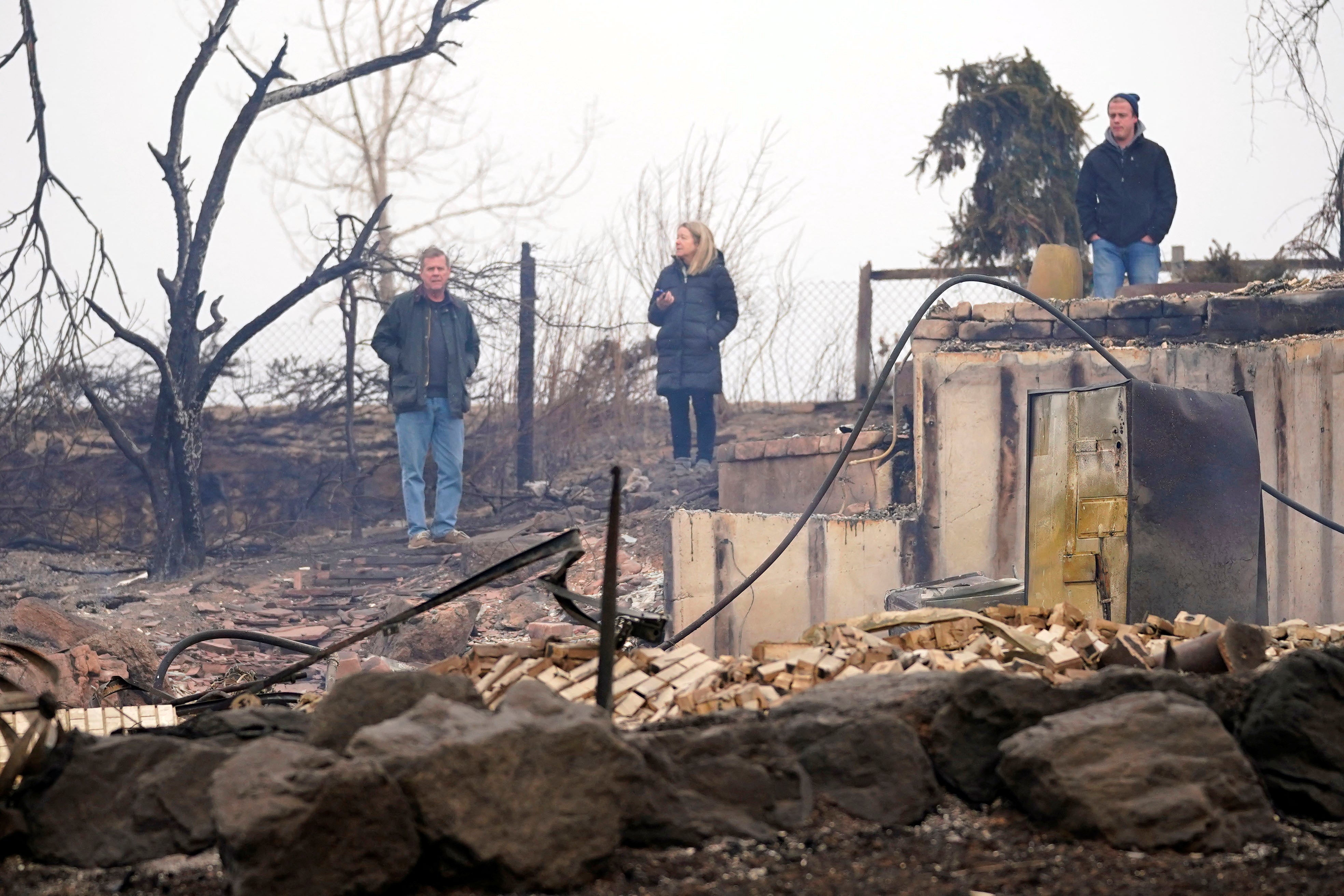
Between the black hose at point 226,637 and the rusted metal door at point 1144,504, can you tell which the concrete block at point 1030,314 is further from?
the black hose at point 226,637

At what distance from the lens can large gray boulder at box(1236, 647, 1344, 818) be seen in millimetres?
2555

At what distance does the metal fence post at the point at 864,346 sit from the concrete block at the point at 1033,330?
353 cm

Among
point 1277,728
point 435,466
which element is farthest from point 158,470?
point 1277,728

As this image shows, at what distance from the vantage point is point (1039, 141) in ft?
38.7

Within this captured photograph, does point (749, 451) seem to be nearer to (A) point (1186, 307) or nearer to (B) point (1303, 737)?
(A) point (1186, 307)

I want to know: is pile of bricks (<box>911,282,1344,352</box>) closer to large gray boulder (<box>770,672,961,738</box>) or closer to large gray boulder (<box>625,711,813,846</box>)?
large gray boulder (<box>770,672,961,738</box>)

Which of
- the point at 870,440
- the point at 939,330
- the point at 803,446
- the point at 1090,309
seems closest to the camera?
the point at 1090,309

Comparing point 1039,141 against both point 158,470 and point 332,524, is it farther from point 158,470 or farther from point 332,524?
point 158,470

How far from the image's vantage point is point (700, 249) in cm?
961

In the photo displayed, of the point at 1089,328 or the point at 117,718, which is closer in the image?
the point at 117,718

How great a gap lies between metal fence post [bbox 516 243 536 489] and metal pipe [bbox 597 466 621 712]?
879 cm

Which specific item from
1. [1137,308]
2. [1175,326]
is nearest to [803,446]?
[1137,308]

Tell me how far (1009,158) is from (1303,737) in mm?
9866

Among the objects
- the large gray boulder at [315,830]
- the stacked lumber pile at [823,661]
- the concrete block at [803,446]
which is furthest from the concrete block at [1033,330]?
the large gray boulder at [315,830]
